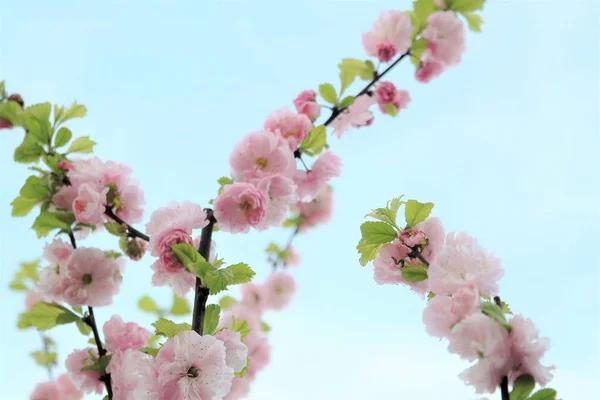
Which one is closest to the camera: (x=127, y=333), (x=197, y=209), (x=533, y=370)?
(x=533, y=370)

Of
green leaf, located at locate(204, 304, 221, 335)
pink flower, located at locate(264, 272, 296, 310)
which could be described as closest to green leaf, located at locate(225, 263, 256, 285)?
green leaf, located at locate(204, 304, 221, 335)

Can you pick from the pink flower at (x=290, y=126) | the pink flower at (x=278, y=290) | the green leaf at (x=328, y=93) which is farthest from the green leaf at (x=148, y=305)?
the pink flower at (x=278, y=290)

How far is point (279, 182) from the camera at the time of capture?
1.47m

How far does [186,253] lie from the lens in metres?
1.12

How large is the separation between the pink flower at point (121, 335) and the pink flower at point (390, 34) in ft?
4.18

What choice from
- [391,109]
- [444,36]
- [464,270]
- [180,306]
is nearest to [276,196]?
[180,306]

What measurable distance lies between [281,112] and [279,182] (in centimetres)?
32

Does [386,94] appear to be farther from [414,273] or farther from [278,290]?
[278,290]

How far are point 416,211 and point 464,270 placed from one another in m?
0.23

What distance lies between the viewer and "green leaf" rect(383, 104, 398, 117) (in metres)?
2.15

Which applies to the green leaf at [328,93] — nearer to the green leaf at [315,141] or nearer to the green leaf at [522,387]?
the green leaf at [315,141]

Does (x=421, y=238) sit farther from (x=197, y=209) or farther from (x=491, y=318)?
(x=197, y=209)

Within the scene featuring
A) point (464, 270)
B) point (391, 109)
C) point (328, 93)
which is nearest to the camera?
point (464, 270)

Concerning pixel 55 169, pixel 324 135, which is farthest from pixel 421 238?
pixel 55 169
